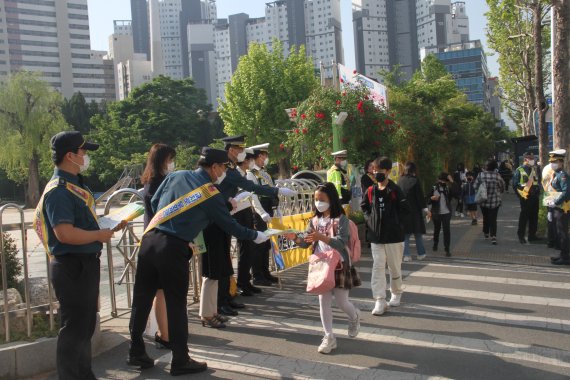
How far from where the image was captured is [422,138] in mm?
20531

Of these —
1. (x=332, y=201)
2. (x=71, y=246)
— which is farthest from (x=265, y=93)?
(x=71, y=246)

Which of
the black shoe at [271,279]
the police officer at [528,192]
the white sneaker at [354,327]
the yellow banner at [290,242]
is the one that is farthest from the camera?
the police officer at [528,192]

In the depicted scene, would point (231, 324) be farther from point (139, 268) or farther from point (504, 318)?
point (504, 318)

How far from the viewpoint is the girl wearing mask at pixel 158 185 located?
5.55 m

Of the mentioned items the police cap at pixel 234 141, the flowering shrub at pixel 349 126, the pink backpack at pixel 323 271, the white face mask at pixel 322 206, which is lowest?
the pink backpack at pixel 323 271

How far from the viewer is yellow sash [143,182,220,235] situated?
4734 mm

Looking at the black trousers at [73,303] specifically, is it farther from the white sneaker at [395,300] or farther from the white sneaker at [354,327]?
the white sneaker at [395,300]

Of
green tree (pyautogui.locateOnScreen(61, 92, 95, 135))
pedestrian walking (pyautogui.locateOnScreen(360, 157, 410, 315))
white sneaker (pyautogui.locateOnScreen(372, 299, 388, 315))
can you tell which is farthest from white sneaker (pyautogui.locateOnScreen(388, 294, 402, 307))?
green tree (pyautogui.locateOnScreen(61, 92, 95, 135))

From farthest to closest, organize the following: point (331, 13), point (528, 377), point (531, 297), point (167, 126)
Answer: point (331, 13)
point (167, 126)
point (531, 297)
point (528, 377)

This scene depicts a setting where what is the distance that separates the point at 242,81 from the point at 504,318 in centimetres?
3890

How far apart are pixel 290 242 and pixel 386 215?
2745 millimetres

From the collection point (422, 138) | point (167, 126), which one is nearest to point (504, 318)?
point (422, 138)

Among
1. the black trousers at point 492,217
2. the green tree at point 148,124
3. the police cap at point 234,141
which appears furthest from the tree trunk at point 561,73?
the green tree at point 148,124

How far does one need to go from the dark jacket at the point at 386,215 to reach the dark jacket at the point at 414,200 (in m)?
3.13
